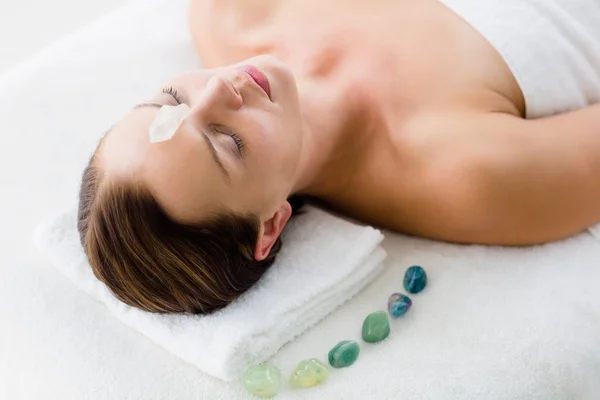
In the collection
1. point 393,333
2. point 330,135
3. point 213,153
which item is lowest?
point 393,333

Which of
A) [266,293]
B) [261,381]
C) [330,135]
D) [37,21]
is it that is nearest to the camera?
[261,381]

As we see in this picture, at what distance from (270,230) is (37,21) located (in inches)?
41.1

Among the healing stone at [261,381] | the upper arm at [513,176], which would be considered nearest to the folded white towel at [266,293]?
the healing stone at [261,381]

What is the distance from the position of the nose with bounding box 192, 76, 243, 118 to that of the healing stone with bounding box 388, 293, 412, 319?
0.35 m

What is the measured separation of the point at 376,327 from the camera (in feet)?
3.36

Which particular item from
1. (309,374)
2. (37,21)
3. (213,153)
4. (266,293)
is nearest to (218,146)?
(213,153)

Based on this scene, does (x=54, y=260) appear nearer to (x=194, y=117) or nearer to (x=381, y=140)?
(x=194, y=117)

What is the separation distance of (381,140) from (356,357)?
366 mm

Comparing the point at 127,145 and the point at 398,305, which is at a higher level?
the point at 127,145

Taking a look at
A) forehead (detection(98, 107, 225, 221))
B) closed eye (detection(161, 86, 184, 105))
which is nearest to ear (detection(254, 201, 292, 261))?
forehead (detection(98, 107, 225, 221))

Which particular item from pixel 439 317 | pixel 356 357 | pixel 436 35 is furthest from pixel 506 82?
pixel 356 357

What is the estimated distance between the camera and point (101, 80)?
4.63 ft

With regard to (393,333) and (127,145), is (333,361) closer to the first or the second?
(393,333)

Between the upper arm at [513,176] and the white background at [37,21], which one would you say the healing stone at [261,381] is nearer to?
the upper arm at [513,176]
